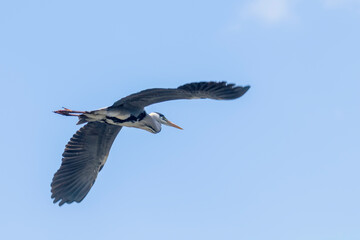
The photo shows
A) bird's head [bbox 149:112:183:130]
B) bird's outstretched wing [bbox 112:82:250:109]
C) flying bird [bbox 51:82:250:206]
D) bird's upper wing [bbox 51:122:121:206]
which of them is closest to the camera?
bird's outstretched wing [bbox 112:82:250:109]

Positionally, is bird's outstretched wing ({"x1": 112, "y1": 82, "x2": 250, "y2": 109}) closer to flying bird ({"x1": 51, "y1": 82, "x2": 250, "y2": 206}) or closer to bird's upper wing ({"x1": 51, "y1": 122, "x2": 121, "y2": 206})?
flying bird ({"x1": 51, "y1": 82, "x2": 250, "y2": 206})

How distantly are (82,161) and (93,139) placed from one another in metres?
0.56

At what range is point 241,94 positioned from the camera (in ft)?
40.8

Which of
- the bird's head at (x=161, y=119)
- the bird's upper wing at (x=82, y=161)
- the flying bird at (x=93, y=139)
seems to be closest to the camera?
the flying bird at (x=93, y=139)

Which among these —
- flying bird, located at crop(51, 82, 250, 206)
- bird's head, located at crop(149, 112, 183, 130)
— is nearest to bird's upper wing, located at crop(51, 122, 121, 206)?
flying bird, located at crop(51, 82, 250, 206)

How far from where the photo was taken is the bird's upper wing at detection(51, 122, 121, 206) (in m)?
15.5

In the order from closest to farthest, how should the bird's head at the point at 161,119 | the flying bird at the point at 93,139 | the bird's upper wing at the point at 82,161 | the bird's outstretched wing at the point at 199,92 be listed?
1. the bird's outstretched wing at the point at 199,92
2. the flying bird at the point at 93,139
3. the bird's upper wing at the point at 82,161
4. the bird's head at the point at 161,119

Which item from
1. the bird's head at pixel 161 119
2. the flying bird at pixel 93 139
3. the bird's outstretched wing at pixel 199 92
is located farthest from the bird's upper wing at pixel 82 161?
the bird's outstretched wing at pixel 199 92

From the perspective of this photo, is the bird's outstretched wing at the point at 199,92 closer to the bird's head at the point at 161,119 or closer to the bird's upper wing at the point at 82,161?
the bird's upper wing at the point at 82,161

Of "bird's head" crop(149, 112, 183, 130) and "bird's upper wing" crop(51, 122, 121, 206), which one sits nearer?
"bird's upper wing" crop(51, 122, 121, 206)

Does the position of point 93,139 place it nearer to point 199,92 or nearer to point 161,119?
point 161,119

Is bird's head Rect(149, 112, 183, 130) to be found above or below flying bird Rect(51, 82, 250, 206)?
above

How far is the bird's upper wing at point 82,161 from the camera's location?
15.5 metres

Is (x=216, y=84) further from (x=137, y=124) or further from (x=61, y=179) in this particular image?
(x=61, y=179)
